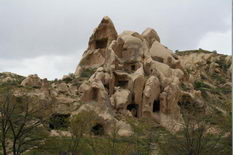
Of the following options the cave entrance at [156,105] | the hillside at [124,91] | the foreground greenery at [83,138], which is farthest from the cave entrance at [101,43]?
the foreground greenery at [83,138]

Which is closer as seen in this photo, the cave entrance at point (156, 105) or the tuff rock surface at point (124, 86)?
the tuff rock surface at point (124, 86)

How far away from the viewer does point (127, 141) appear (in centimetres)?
3272

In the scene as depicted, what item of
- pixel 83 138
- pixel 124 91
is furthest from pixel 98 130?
pixel 124 91

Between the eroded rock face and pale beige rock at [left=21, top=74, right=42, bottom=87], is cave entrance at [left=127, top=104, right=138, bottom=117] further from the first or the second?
pale beige rock at [left=21, top=74, right=42, bottom=87]

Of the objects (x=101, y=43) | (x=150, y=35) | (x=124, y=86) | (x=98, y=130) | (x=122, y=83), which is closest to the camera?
(x=98, y=130)

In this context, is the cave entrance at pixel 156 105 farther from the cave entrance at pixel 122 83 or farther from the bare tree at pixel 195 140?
the bare tree at pixel 195 140

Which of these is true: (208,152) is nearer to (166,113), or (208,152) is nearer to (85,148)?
(85,148)

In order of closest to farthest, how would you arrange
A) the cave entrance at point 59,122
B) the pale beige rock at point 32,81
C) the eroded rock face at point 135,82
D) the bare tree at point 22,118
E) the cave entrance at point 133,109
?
the bare tree at point 22,118, the cave entrance at point 59,122, the eroded rock face at point 135,82, the cave entrance at point 133,109, the pale beige rock at point 32,81

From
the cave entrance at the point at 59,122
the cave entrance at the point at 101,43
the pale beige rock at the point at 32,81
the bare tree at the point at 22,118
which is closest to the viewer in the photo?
the bare tree at the point at 22,118

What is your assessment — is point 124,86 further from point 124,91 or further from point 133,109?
point 133,109

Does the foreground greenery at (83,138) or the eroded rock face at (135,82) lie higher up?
the eroded rock face at (135,82)

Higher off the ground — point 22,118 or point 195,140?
point 22,118

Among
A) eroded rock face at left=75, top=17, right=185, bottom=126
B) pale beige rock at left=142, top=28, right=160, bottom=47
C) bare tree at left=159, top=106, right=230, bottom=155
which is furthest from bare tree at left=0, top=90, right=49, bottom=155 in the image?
pale beige rock at left=142, top=28, right=160, bottom=47

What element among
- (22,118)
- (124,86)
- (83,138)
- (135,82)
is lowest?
(83,138)
